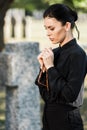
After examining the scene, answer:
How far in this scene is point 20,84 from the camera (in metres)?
5.39

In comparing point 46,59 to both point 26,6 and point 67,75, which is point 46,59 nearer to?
point 67,75

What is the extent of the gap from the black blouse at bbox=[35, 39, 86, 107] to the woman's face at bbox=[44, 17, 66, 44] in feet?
0.22

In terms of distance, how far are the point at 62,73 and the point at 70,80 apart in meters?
0.09

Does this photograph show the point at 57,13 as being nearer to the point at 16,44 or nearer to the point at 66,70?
the point at 66,70

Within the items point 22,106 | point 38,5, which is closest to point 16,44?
point 22,106

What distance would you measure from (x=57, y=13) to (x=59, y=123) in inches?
24.8

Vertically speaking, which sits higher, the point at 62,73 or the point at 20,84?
the point at 62,73

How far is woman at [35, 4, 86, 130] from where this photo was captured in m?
3.18

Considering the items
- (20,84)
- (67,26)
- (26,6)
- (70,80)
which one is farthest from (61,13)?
(26,6)

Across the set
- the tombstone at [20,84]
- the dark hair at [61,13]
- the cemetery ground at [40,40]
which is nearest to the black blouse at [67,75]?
the dark hair at [61,13]

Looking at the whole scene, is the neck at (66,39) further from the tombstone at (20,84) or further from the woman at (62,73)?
the tombstone at (20,84)

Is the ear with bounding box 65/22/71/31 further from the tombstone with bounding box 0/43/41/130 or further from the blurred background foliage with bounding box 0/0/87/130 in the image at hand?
the blurred background foliage with bounding box 0/0/87/130

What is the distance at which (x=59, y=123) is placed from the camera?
3.31 meters

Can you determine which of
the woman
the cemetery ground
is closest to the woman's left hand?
the woman
